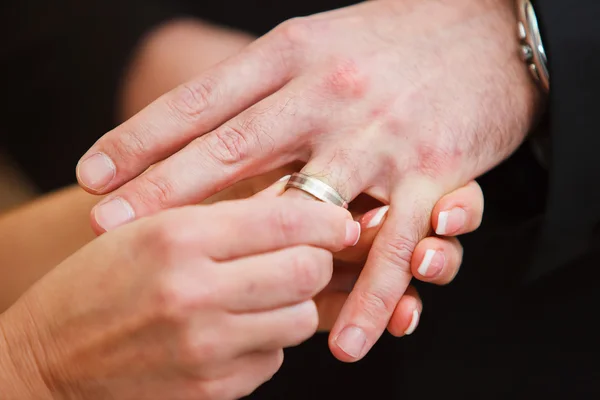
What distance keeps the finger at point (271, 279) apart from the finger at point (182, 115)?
0.29 m

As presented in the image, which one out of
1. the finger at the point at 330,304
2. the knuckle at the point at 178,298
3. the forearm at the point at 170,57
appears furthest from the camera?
the forearm at the point at 170,57

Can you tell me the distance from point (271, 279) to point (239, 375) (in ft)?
0.41

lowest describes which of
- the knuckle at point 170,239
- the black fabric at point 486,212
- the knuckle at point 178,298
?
the black fabric at point 486,212

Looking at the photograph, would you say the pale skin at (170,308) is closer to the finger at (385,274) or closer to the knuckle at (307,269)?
the knuckle at (307,269)

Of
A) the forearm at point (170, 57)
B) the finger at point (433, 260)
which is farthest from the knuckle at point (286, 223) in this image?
the forearm at point (170, 57)

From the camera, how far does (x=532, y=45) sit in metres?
0.91

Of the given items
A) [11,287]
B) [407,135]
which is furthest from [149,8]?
[407,135]

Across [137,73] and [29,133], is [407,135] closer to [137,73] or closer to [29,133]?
[137,73]

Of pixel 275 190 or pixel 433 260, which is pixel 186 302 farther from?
pixel 433 260

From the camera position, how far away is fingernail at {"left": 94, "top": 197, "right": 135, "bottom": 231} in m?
0.73

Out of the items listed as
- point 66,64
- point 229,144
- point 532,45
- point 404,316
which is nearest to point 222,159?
point 229,144

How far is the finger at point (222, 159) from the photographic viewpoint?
759mm

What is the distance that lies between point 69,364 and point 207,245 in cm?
23

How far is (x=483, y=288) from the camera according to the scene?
117cm
